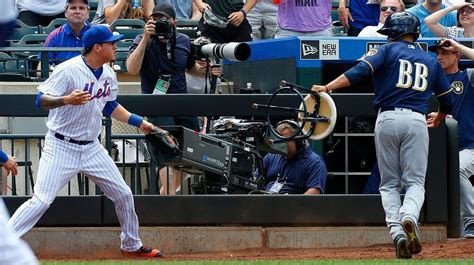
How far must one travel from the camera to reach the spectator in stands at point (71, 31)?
11.4 metres

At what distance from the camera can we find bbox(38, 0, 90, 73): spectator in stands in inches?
449

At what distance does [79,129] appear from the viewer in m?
8.66

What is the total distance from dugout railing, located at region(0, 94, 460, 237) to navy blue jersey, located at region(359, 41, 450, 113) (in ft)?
3.87

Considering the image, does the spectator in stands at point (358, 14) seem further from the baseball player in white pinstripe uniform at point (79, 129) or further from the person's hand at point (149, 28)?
the baseball player in white pinstripe uniform at point (79, 129)

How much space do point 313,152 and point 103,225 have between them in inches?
77.9

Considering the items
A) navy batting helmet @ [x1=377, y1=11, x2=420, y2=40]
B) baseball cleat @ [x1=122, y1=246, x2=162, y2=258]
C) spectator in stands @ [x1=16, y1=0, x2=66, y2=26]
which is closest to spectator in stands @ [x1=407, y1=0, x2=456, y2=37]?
navy batting helmet @ [x1=377, y1=11, x2=420, y2=40]

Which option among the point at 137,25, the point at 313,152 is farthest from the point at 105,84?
the point at 137,25

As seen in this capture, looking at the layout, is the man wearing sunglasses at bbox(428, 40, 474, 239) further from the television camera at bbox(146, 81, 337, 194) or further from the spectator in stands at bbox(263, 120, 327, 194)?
the television camera at bbox(146, 81, 337, 194)

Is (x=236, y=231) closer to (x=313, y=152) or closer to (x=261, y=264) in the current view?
(x=313, y=152)

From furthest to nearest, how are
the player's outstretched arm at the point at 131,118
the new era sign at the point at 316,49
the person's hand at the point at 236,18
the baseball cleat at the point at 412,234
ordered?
1. the person's hand at the point at 236,18
2. the new era sign at the point at 316,49
3. the player's outstretched arm at the point at 131,118
4. the baseball cleat at the point at 412,234

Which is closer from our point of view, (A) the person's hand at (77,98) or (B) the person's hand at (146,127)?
(A) the person's hand at (77,98)

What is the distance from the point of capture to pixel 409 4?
14633 mm

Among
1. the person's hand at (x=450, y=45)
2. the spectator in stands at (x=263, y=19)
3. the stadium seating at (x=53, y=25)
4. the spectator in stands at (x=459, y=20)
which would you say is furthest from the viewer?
the stadium seating at (x=53, y=25)

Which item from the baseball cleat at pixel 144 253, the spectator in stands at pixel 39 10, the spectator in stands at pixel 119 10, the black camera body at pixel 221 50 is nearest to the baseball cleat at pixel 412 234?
the baseball cleat at pixel 144 253
